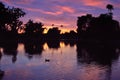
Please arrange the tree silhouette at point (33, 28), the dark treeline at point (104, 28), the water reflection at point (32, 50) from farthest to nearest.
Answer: the tree silhouette at point (33, 28)
the dark treeline at point (104, 28)
the water reflection at point (32, 50)

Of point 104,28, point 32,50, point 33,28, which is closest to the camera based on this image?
point 32,50

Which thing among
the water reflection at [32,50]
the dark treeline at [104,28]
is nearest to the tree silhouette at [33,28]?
the dark treeline at [104,28]

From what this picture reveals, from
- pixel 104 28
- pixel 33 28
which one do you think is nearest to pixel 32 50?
pixel 104 28

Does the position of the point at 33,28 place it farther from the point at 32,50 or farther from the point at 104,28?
the point at 32,50

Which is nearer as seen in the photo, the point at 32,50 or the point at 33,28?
the point at 32,50

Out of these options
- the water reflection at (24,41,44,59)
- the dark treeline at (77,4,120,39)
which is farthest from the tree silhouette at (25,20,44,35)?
the water reflection at (24,41,44,59)

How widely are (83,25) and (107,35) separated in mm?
32867

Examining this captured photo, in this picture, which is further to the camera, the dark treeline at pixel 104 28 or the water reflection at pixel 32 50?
the dark treeline at pixel 104 28

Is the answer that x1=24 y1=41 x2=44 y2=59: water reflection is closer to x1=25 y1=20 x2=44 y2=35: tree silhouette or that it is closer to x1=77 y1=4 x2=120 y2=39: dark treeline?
x1=77 y1=4 x2=120 y2=39: dark treeline

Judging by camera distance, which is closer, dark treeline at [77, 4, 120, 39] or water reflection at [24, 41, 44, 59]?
water reflection at [24, 41, 44, 59]

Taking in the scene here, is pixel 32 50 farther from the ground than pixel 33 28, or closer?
closer

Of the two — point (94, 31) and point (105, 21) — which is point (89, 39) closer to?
point (94, 31)

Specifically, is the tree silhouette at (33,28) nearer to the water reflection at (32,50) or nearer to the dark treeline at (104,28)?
the dark treeline at (104,28)

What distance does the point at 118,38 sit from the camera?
144 m
